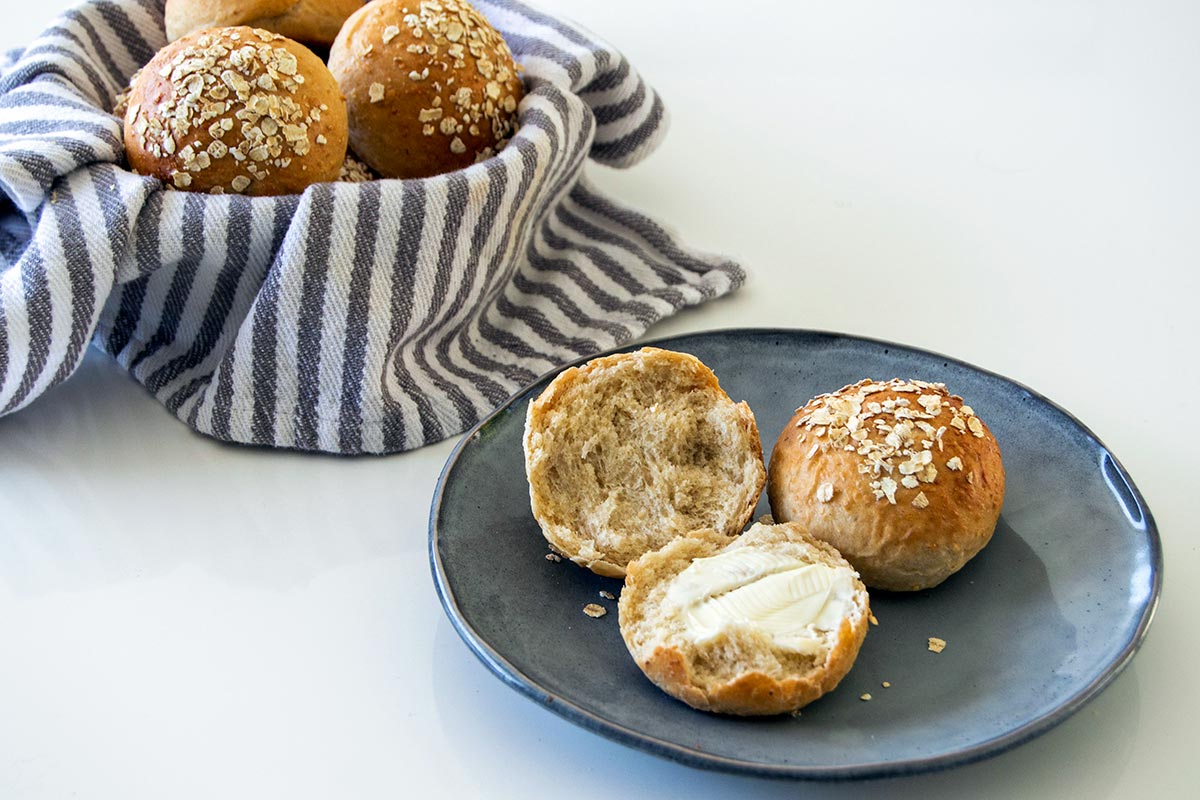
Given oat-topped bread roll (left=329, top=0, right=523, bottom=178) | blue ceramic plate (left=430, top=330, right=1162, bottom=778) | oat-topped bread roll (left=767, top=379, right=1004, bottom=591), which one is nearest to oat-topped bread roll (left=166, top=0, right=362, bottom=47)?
oat-topped bread roll (left=329, top=0, right=523, bottom=178)

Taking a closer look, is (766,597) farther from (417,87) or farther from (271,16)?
(271,16)

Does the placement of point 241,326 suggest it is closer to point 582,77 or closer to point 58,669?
point 58,669

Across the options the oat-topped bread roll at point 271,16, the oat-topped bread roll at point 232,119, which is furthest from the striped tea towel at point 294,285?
the oat-topped bread roll at point 271,16

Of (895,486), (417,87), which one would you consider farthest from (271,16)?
(895,486)

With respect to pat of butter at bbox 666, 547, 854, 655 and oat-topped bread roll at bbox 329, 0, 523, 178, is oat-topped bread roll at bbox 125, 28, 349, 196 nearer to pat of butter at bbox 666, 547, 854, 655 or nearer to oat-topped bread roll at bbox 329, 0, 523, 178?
oat-topped bread roll at bbox 329, 0, 523, 178

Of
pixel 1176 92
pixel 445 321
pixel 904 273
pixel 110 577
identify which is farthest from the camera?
pixel 1176 92

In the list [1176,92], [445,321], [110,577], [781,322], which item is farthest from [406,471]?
[1176,92]
